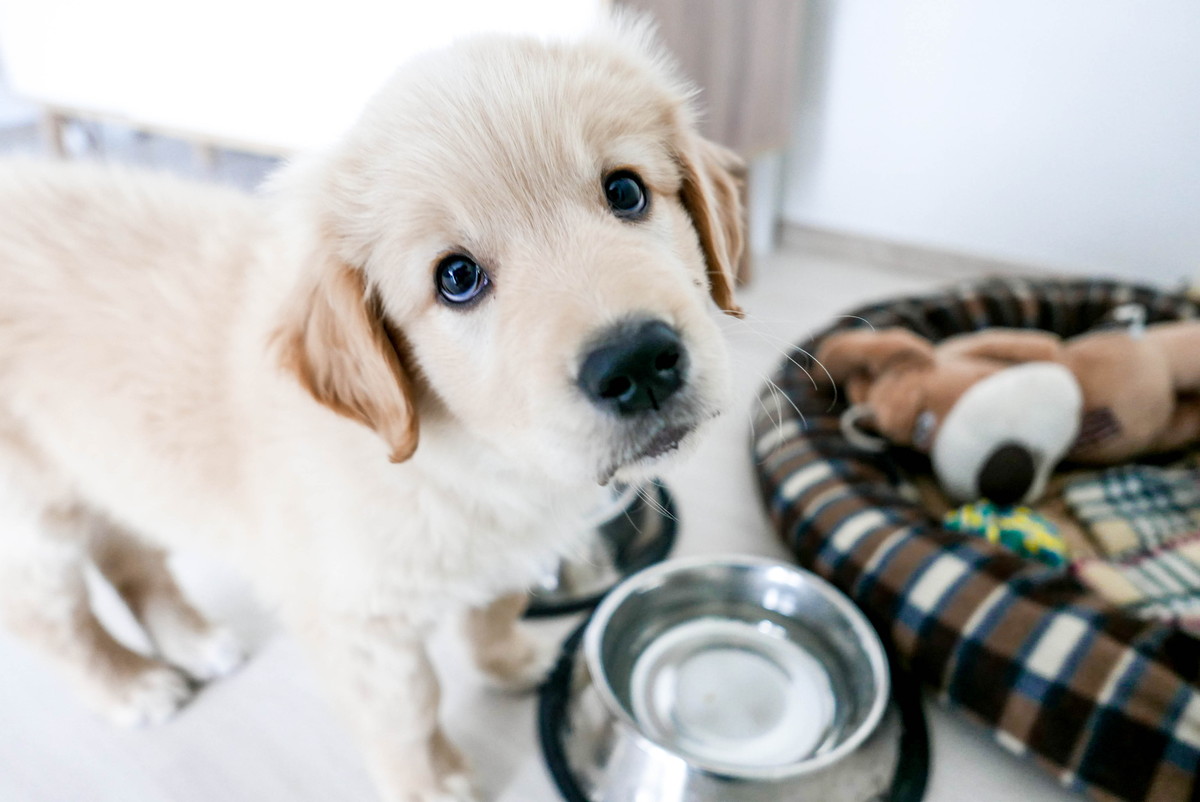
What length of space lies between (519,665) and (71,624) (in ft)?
2.36

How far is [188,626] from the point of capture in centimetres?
132

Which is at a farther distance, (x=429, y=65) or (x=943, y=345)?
(x=943, y=345)

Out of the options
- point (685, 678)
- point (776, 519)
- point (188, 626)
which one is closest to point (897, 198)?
point (776, 519)

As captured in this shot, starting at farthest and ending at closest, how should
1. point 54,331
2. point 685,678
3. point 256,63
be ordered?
point 256,63 < point 685,678 < point 54,331

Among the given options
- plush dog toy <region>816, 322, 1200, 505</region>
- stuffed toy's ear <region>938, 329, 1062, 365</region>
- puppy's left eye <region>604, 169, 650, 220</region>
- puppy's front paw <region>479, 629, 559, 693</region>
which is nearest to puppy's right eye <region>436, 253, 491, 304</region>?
puppy's left eye <region>604, 169, 650, 220</region>

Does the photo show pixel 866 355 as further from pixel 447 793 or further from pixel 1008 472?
pixel 447 793

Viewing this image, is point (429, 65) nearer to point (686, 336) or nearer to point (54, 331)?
point (686, 336)

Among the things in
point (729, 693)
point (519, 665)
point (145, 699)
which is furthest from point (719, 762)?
point (145, 699)

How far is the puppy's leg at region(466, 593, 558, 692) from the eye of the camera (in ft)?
3.94

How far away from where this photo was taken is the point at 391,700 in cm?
96

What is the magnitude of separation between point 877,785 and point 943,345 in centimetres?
109

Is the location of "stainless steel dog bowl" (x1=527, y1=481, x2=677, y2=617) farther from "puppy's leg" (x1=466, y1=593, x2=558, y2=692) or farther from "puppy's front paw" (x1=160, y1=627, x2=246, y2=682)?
"puppy's front paw" (x1=160, y1=627, x2=246, y2=682)

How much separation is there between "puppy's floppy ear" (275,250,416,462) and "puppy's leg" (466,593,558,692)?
504 millimetres

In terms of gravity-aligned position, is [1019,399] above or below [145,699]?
above
